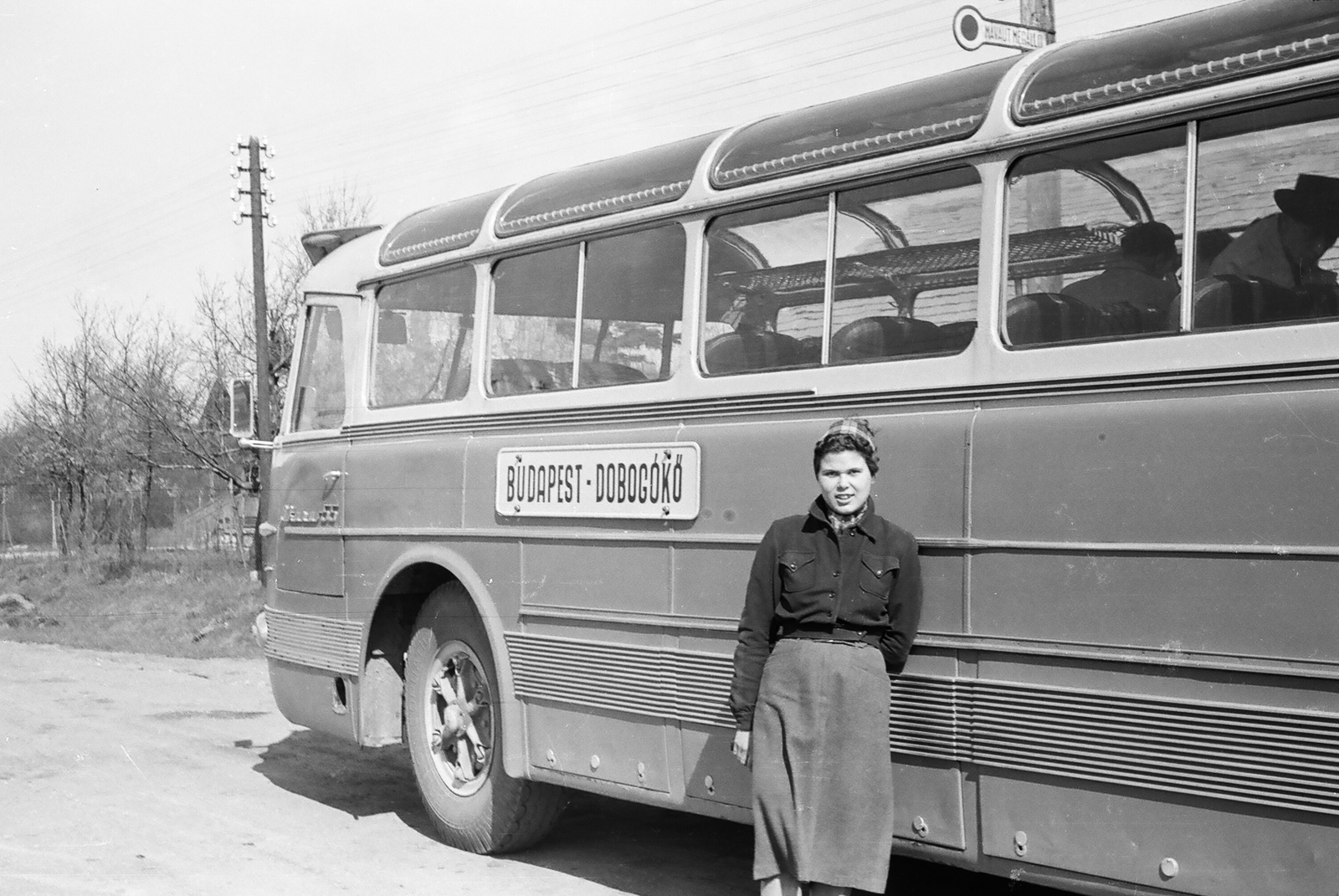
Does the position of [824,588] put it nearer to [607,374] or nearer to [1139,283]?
[1139,283]

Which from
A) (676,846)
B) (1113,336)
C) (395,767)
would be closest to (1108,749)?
(1113,336)

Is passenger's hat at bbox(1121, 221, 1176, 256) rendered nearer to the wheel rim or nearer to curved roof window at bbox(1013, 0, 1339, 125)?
curved roof window at bbox(1013, 0, 1339, 125)

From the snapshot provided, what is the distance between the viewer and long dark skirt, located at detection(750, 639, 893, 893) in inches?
166

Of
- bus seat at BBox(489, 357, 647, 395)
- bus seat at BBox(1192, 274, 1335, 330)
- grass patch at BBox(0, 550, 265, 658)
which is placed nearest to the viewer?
bus seat at BBox(1192, 274, 1335, 330)

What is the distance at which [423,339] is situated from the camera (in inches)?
285

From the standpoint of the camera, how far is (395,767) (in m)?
9.09

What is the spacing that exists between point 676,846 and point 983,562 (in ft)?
9.79

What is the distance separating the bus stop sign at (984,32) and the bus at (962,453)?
3900 millimetres

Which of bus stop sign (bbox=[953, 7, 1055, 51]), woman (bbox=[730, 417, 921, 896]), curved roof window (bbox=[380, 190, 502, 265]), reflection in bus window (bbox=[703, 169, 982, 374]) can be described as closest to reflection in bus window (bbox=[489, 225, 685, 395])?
reflection in bus window (bbox=[703, 169, 982, 374])

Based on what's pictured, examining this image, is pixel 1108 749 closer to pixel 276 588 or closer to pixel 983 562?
pixel 983 562

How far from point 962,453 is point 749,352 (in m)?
1.14

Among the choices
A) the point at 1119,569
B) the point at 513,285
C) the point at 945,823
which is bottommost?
the point at 945,823

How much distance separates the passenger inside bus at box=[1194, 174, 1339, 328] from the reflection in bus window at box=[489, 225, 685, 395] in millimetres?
2204

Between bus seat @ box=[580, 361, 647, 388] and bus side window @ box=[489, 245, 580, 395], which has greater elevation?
bus side window @ box=[489, 245, 580, 395]
